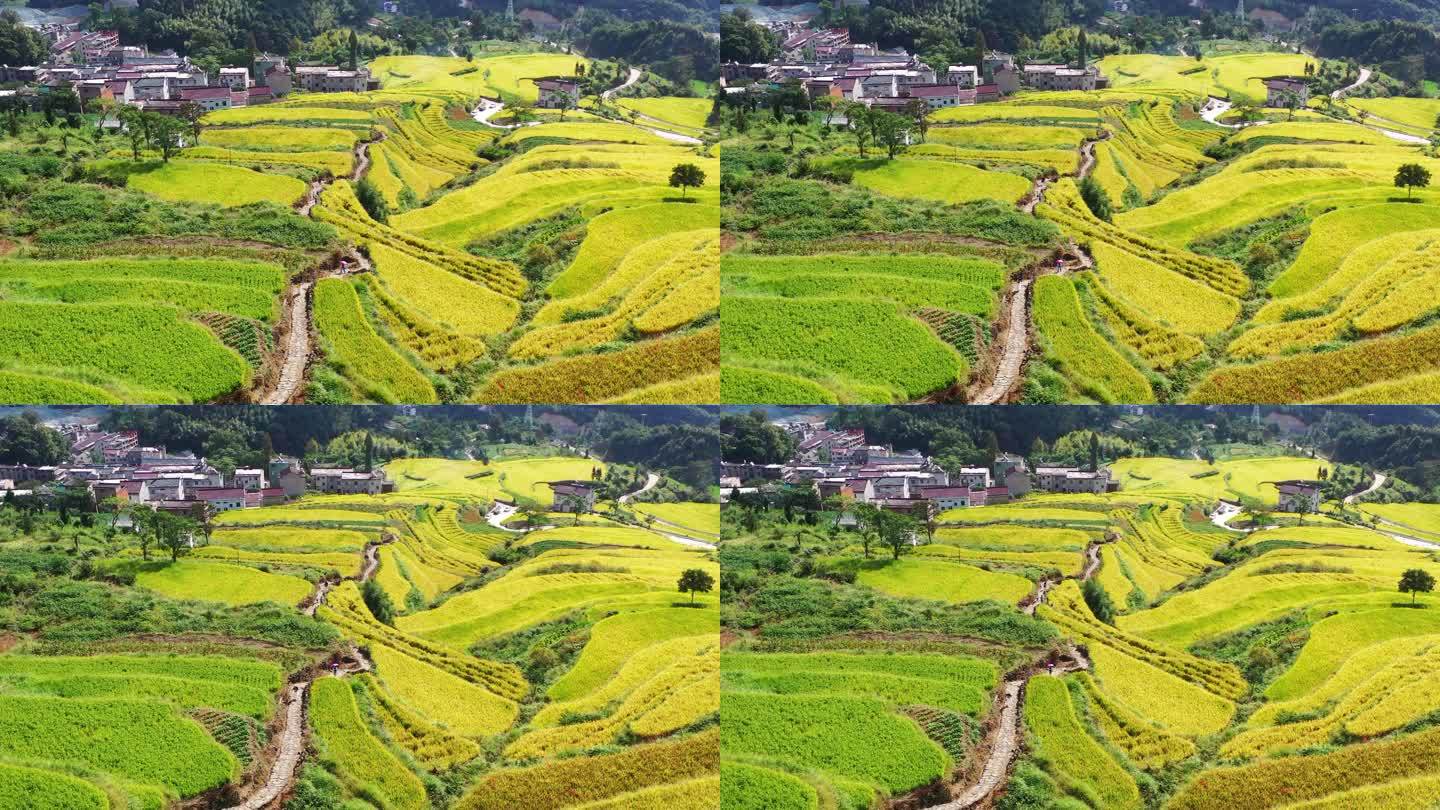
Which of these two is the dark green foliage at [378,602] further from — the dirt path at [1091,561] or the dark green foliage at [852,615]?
the dirt path at [1091,561]

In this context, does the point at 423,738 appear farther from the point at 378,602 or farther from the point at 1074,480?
the point at 1074,480

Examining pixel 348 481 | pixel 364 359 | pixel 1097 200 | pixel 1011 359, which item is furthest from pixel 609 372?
pixel 1097 200

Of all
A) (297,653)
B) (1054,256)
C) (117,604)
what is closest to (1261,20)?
(1054,256)

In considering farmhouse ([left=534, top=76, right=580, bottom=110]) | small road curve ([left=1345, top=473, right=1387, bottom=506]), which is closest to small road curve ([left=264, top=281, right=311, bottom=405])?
farmhouse ([left=534, top=76, right=580, bottom=110])

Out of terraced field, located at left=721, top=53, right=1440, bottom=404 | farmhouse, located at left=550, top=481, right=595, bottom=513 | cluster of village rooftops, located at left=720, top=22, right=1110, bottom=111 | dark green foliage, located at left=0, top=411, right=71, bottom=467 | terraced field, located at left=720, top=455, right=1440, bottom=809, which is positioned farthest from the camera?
cluster of village rooftops, located at left=720, top=22, right=1110, bottom=111

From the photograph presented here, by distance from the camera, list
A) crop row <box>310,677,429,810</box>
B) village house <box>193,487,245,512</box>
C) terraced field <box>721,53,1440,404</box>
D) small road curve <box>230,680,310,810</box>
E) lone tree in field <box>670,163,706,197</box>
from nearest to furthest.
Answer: small road curve <box>230,680,310,810</box> → crop row <box>310,677,429,810</box> → terraced field <box>721,53,1440,404</box> → village house <box>193,487,245,512</box> → lone tree in field <box>670,163,706,197</box>

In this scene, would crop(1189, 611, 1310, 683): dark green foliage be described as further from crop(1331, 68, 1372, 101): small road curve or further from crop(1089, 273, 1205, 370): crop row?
crop(1331, 68, 1372, 101): small road curve

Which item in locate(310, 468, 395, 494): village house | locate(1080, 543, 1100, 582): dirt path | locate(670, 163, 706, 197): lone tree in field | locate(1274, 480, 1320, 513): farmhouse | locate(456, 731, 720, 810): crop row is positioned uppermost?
Answer: locate(670, 163, 706, 197): lone tree in field
